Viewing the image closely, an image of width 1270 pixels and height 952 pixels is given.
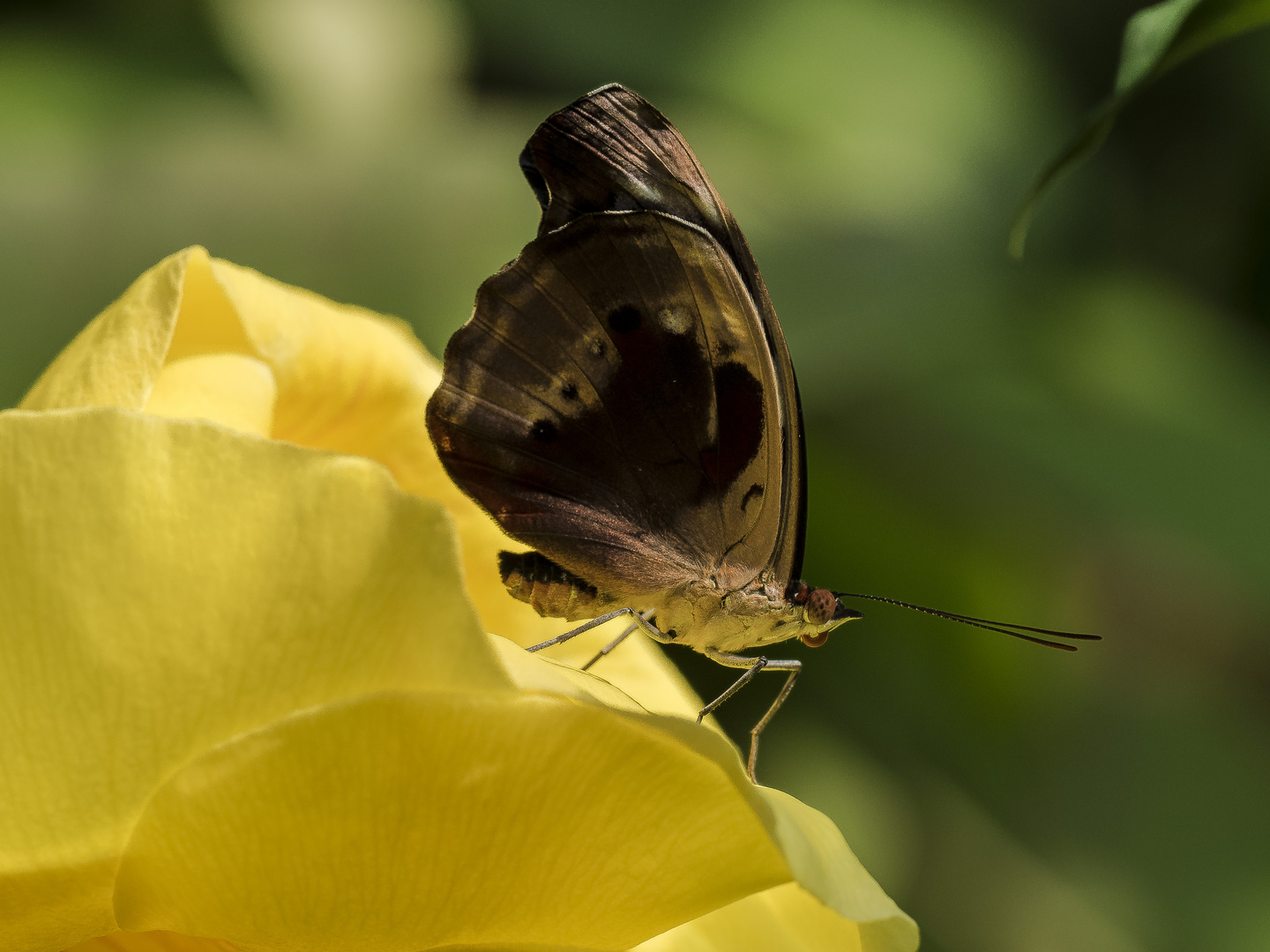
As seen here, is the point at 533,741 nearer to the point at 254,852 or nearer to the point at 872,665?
the point at 254,852

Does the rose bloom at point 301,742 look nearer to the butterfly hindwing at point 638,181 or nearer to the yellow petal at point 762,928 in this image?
the yellow petal at point 762,928

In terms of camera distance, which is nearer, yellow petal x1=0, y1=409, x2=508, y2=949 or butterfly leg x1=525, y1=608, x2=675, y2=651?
yellow petal x1=0, y1=409, x2=508, y2=949

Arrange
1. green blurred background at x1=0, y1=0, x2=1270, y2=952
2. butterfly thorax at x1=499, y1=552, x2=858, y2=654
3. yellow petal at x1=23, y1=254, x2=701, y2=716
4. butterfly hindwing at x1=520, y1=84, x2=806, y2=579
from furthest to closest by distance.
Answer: green blurred background at x1=0, y1=0, x2=1270, y2=952 → butterfly thorax at x1=499, y1=552, x2=858, y2=654 → butterfly hindwing at x1=520, y1=84, x2=806, y2=579 → yellow petal at x1=23, y1=254, x2=701, y2=716

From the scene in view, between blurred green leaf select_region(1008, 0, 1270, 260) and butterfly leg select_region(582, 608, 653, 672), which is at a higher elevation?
blurred green leaf select_region(1008, 0, 1270, 260)

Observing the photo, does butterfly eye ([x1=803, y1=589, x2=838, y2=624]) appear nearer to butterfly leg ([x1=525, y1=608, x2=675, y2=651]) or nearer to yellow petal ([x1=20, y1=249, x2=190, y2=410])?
butterfly leg ([x1=525, y1=608, x2=675, y2=651])

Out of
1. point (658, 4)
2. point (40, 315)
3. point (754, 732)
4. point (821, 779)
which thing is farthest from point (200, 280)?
point (658, 4)

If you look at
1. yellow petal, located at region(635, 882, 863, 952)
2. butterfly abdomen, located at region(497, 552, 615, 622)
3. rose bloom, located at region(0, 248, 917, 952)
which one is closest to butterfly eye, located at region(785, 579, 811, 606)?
butterfly abdomen, located at region(497, 552, 615, 622)

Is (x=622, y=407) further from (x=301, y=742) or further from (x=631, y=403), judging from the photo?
(x=301, y=742)

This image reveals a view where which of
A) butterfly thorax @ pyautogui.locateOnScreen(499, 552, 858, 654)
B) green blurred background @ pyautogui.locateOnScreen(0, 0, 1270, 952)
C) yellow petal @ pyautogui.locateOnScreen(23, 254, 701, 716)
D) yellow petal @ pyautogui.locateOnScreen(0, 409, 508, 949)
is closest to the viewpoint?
yellow petal @ pyautogui.locateOnScreen(0, 409, 508, 949)
